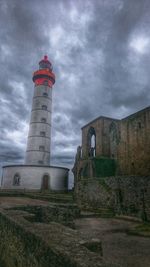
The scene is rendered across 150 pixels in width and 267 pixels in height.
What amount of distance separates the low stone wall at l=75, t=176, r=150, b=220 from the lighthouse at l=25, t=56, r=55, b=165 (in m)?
14.7

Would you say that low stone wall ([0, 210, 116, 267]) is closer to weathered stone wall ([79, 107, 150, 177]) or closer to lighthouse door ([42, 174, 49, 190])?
weathered stone wall ([79, 107, 150, 177])

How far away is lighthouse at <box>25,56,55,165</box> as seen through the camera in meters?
29.8

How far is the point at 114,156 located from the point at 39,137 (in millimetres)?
12790

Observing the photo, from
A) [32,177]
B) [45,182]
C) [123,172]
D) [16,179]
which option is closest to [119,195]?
[123,172]

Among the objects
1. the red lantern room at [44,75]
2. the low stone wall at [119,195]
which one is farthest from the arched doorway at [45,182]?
the red lantern room at [44,75]

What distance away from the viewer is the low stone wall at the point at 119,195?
10664 millimetres

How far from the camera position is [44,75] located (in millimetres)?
33719

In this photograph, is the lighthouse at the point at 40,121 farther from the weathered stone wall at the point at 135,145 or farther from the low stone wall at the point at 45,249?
the low stone wall at the point at 45,249

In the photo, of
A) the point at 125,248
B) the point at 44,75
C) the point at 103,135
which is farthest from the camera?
the point at 44,75

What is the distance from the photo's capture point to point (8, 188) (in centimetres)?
2728

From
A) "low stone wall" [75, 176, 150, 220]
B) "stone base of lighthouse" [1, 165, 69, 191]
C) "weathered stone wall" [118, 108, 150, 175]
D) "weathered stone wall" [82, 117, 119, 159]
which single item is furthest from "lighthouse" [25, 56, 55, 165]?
"weathered stone wall" [118, 108, 150, 175]

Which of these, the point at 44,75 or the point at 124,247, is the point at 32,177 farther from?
the point at 124,247

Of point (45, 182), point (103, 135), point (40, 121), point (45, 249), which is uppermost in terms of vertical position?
point (40, 121)

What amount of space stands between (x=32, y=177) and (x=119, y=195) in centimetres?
1692
